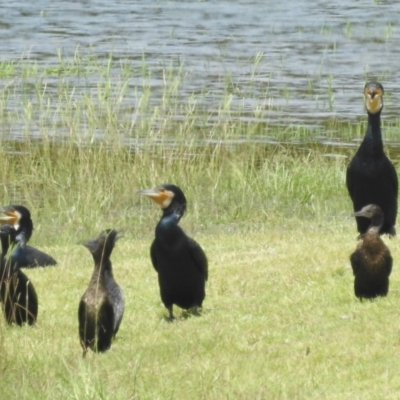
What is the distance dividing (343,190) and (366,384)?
22.5ft

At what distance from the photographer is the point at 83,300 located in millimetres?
6496

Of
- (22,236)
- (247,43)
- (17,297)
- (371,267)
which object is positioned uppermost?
(371,267)

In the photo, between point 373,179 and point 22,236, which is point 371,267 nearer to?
point 373,179

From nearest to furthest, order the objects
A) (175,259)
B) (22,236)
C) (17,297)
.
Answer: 1. (17,297)
2. (175,259)
3. (22,236)

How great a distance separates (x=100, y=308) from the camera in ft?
21.1

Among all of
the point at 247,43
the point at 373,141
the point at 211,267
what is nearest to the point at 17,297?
the point at 211,267

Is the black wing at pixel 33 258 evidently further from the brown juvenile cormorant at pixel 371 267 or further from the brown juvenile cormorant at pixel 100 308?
the brown juvenile cormorant at pixel 371 267

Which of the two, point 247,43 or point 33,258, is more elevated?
point 33,258

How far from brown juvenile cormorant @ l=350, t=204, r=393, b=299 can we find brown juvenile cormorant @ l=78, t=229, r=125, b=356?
1.52 meters

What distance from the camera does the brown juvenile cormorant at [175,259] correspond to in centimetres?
740

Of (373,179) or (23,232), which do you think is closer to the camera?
(23,232)

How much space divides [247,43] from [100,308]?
1613 cm

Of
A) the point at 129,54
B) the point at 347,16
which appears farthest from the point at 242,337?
the point at 347,16

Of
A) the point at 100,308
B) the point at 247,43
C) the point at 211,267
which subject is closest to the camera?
the point at 100,308
